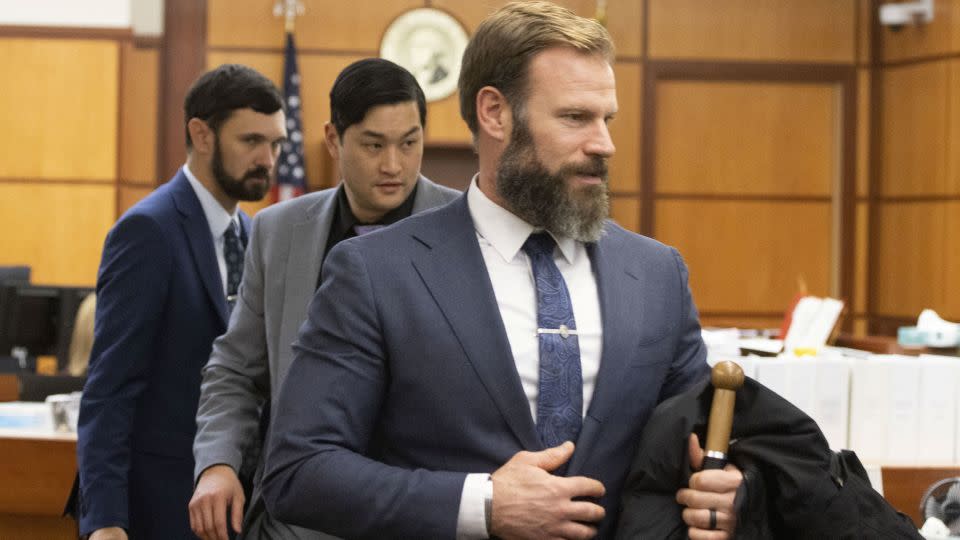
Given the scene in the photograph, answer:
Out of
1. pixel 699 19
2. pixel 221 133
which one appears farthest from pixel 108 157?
pixel 221 133

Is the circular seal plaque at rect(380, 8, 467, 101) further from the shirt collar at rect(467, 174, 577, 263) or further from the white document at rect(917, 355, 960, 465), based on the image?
the shirt collar at rect(467, 174, 577, 263)

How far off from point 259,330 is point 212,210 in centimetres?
66

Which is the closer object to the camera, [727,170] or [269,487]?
[269,487]

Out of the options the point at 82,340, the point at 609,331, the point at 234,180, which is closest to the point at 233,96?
the point at 234,180

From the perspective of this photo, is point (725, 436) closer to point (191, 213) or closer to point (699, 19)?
point (191, 213)

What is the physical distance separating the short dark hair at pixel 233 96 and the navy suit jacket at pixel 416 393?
4.48ft

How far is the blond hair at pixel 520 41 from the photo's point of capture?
186 cm

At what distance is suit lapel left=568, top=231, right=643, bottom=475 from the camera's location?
1.81 metres

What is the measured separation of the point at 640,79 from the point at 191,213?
25.3ft

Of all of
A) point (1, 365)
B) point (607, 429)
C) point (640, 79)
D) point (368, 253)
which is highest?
point (640, 79)

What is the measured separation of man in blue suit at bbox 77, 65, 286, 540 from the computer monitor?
300 cm

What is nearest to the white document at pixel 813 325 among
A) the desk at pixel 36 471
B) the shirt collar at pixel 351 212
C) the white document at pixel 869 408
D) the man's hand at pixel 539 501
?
the white document at pixel 869 408

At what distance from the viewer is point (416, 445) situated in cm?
184

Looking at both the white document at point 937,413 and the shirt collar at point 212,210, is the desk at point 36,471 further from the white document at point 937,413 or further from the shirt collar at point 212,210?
the white document at point 937,413
